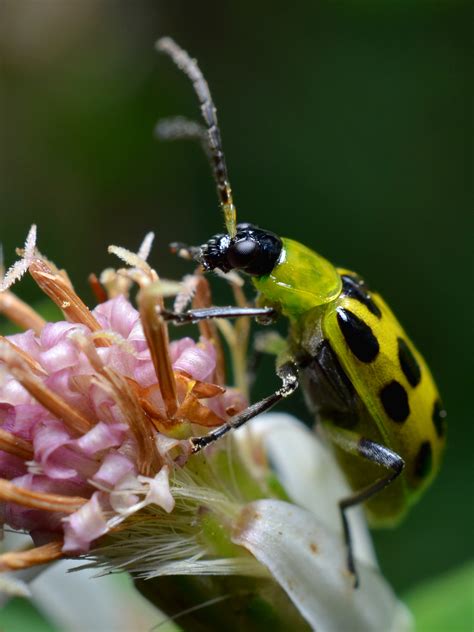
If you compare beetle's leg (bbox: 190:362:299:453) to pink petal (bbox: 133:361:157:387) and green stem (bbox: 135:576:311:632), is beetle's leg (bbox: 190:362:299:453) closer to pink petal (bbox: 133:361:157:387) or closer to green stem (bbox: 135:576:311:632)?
pink petal (bbox: 133:361:157:387)

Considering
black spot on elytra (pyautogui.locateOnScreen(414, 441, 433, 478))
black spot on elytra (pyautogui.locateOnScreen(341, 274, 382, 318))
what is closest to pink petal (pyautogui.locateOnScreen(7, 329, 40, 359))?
black spot on elytra (pyautogui.locateOnScreen(341, 274, 382, 318))

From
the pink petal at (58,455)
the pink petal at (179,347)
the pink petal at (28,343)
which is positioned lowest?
the pink petal at (58,455)

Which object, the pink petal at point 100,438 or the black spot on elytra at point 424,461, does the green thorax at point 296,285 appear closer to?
the black spot on elytra at point 424,461

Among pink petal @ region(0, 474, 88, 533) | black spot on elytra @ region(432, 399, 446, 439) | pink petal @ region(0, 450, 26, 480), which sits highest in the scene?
pink petal @ region(0, 450, 26, 480)

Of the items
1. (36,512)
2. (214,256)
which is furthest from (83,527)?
(214,256)

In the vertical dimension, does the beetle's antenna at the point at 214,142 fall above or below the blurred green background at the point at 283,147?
above

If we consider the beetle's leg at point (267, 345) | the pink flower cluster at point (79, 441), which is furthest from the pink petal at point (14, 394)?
the beetle's leg at point (267, 345)

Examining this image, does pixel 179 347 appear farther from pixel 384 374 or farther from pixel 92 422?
pixel 384 374
